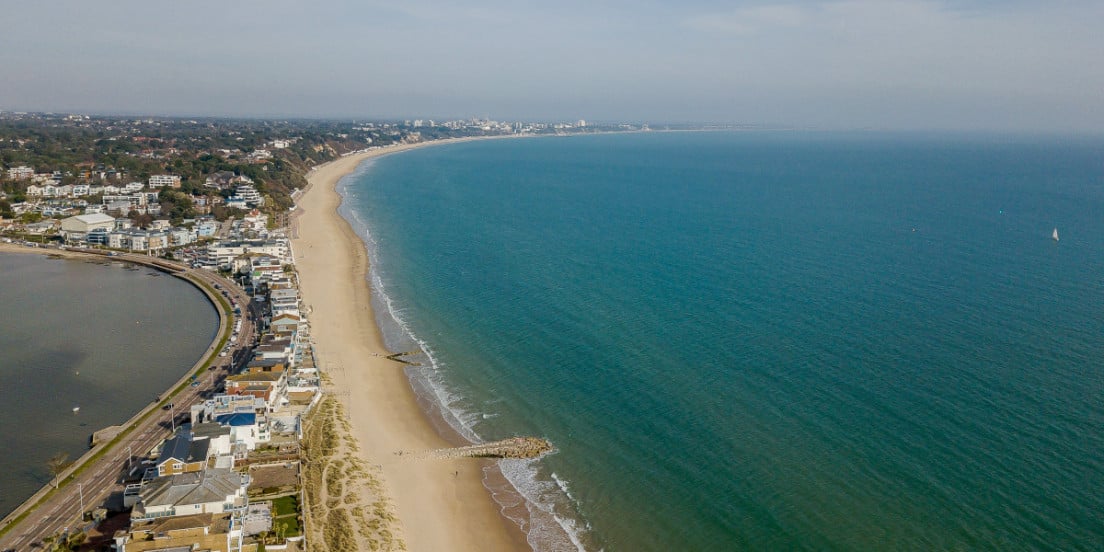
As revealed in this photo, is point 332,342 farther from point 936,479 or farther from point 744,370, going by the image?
point 936,479

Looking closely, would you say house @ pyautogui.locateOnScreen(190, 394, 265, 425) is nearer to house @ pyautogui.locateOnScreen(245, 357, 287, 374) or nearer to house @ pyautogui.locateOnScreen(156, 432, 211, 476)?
house @ pyautogui.locateOnScreen(156, 432, 211, 476)

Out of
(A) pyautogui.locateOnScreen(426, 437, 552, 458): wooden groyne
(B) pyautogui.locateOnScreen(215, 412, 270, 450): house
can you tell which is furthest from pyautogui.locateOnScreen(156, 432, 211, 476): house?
(A) pyautogui.locateOnScreen(426, 437, 552, 458): wooden groyne

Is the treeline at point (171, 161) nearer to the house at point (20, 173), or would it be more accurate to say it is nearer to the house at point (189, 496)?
the house at point (20, 173)

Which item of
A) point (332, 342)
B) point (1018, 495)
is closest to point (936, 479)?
point (1018, 495)

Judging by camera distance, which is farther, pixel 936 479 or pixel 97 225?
pixel 97 225

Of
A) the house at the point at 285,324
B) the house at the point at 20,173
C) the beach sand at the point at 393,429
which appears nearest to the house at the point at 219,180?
the house at the point at 20,173

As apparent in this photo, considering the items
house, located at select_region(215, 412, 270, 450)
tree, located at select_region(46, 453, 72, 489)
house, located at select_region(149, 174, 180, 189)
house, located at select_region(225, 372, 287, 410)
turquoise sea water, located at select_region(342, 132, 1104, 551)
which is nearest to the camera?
turquoise sea water, located at select_region(342, 132, 1104, 551)

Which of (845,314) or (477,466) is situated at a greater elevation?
(845,314)
